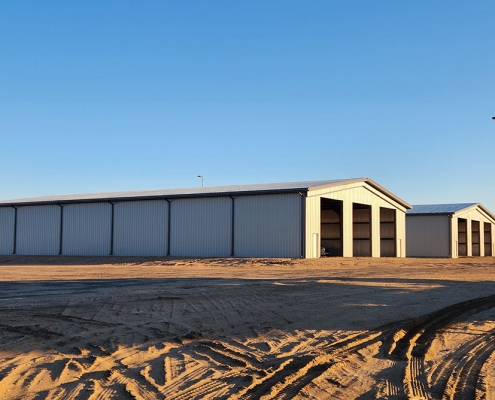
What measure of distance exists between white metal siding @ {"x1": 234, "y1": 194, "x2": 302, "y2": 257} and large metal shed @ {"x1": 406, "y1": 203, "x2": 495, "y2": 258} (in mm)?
24846

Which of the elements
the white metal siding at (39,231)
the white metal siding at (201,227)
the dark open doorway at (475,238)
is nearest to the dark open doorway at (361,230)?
the white metal siding at (201,227)

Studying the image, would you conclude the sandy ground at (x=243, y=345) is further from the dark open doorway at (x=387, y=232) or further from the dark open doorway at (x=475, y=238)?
the dark open doorway at (x=475, y=238)

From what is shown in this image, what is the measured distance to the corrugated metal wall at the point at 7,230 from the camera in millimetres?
47000

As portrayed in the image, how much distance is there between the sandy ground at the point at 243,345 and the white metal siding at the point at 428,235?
41097 millimetres

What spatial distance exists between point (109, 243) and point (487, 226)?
45807 mm

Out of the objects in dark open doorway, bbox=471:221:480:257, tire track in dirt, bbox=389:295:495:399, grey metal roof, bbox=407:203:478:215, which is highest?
grey metal roof, bbox=407:203:478:215

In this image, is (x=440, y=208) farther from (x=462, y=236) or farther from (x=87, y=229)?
(x=87, y=229)

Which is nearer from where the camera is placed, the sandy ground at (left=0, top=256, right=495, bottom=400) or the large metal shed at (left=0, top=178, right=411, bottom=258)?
the sandy ground at (left=0, top=256, right=495, bottom=400)

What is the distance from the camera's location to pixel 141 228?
41.4 metres

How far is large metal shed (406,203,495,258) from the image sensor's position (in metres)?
55.5

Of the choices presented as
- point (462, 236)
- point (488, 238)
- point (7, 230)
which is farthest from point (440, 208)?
point (7, 230)

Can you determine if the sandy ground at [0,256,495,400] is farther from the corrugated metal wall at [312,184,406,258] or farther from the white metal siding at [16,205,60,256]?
the white metal siding at [16,205,60,256]

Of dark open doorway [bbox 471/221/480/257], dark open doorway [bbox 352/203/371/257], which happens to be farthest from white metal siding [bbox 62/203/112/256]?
dark open doorway [bbox 471/221/480/257]

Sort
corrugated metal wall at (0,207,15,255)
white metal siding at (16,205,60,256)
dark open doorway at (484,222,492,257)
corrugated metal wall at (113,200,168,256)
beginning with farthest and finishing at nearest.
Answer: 1. dark open doorway at (484,222,492,257)
2. corrugated metal wall at (0,207,15,255)
3. white metal siding at (16,205,60,256)
4. corrugated metal wall at (113,200,168,256)
